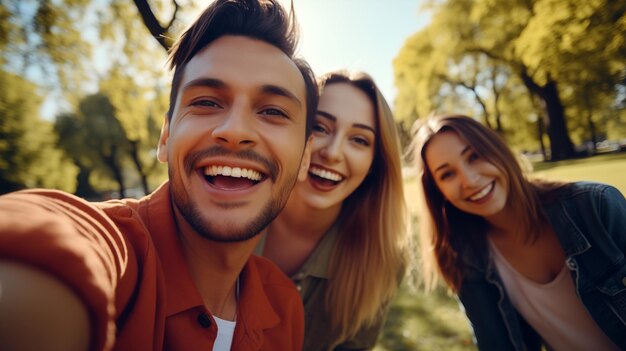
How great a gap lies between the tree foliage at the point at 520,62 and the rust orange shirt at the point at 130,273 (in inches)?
402

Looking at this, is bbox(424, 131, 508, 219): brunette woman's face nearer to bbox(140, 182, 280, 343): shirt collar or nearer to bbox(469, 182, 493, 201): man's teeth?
bbox(469, 182, 493, 201): man's teeth

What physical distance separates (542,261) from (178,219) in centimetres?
297

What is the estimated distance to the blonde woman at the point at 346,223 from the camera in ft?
9.21

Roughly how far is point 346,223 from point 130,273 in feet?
8.15

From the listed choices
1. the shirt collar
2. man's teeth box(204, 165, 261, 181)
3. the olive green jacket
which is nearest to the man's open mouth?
man's teeth box(204, 165, 261, 181)

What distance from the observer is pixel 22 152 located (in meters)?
15.7

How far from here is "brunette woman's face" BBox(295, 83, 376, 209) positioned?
2.73m

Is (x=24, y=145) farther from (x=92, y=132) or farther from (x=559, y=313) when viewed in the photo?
(x=559, y=313)

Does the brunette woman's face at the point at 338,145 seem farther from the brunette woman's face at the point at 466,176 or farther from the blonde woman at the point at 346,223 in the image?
the brunette woman's face at the point at 466,176

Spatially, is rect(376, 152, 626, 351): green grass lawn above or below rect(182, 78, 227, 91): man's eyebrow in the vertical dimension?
below

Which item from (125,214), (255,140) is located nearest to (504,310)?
(255,140)

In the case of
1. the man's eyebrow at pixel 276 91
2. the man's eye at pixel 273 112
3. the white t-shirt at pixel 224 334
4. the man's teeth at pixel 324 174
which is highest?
the man's eyebrow at pixel 276 91

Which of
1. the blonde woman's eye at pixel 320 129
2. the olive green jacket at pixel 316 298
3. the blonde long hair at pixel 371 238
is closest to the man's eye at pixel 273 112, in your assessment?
the blonde woman's eye at pixel 320 129

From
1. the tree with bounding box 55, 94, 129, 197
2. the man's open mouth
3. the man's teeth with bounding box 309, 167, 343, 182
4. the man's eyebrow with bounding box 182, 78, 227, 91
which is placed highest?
the man's eyebrow with bounding box 182, 78, 227, 91
